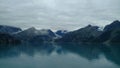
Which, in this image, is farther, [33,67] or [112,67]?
[112,67]

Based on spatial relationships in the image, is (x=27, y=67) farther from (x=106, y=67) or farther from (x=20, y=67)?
(x=106, y=67)

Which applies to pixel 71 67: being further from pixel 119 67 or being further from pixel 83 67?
pixel 119 67

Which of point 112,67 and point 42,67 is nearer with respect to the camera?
point 42,67

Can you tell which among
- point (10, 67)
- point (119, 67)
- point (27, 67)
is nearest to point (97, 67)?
point (119, 67)

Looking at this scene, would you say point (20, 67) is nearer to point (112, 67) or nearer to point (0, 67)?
point (0, 67)

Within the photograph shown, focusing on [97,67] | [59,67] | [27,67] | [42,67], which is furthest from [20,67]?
[97,67]

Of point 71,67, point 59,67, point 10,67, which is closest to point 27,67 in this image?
point 10,67

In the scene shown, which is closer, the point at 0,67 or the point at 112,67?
the point at 0,67
